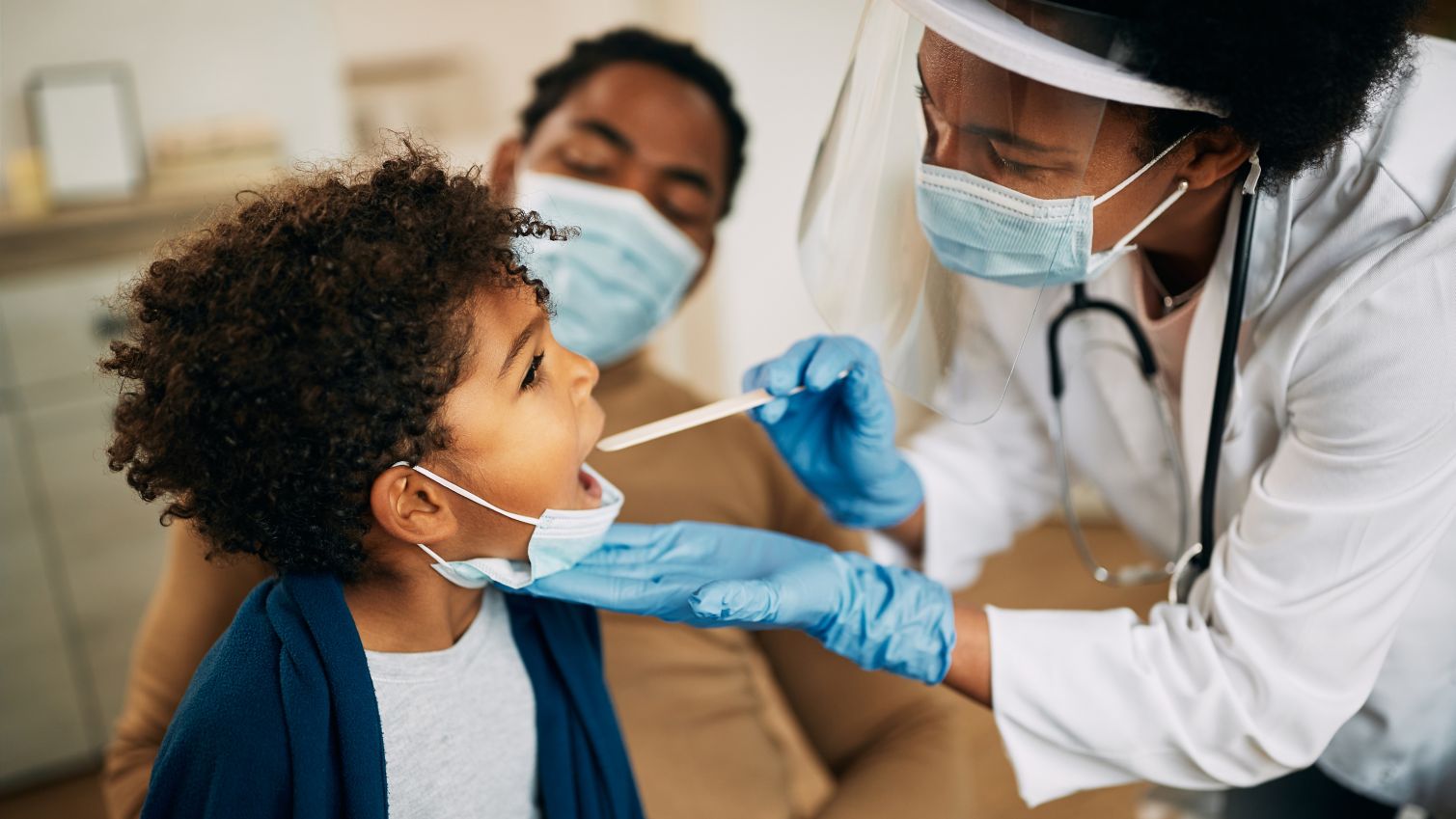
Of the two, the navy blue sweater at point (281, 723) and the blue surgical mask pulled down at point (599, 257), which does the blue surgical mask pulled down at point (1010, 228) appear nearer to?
the blue surgical mask pulled down at point (599, 257)

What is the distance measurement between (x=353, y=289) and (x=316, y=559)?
0.80 feet

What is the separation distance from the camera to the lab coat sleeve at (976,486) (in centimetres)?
147

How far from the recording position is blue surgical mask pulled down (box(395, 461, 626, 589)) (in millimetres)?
961

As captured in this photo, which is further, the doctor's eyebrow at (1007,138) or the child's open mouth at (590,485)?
the child's open mouth at (590,485)

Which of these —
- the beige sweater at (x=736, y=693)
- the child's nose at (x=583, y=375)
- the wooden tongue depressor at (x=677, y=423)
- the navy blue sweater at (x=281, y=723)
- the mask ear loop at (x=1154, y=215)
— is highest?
the mask ear loop at (x=1154, y=215)

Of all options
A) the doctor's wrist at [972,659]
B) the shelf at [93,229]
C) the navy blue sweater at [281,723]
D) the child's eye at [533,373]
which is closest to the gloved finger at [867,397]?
the doctor's wrist at [972,659]

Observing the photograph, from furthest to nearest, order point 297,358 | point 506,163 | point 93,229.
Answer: point 93,229 < point 506,163 < point 297,358

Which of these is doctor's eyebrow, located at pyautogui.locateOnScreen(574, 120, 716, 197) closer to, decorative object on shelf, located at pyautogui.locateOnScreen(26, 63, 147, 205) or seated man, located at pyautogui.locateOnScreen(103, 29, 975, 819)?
seated man, located at pyautogui.locateOnScreen(103, 29, 975, 819)

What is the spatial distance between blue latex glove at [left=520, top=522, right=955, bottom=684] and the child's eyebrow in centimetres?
21

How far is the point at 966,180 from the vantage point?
1.02 meters

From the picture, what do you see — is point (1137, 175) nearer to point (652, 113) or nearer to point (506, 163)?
point (652, 113)

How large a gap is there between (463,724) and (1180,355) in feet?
2.93

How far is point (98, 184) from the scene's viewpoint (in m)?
2.55

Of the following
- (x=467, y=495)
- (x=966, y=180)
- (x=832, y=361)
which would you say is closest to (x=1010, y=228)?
(x=966, y=180)
